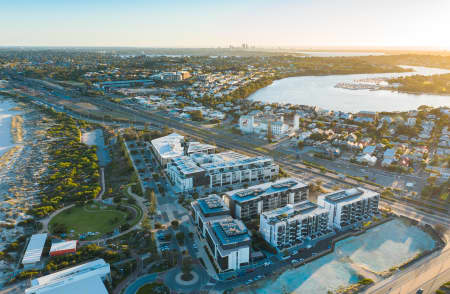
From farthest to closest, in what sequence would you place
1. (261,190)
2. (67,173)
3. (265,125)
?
(265,125) → (67,173) → (261,190)

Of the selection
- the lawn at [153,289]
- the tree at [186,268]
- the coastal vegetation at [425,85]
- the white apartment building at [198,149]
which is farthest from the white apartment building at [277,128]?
the coastal vegetation at [425,85]

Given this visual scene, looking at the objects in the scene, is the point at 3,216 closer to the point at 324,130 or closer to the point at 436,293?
the point at 436,293

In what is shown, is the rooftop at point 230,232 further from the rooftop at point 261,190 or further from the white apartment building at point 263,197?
the rooftop at point 261,190

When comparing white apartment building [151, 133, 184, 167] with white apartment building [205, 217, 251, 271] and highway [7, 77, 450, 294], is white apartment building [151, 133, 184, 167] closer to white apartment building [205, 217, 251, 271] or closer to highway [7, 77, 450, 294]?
highway [7, 77, 450, 294]

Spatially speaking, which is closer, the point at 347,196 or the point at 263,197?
the point at 347,196

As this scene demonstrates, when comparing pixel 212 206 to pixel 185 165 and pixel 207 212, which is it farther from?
pixel 185 165

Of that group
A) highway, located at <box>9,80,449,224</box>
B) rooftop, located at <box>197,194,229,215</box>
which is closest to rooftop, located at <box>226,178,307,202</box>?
rooftop, located at <box>197,194,229,215</box>

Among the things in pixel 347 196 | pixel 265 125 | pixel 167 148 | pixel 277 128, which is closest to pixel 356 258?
pixel 347 196
